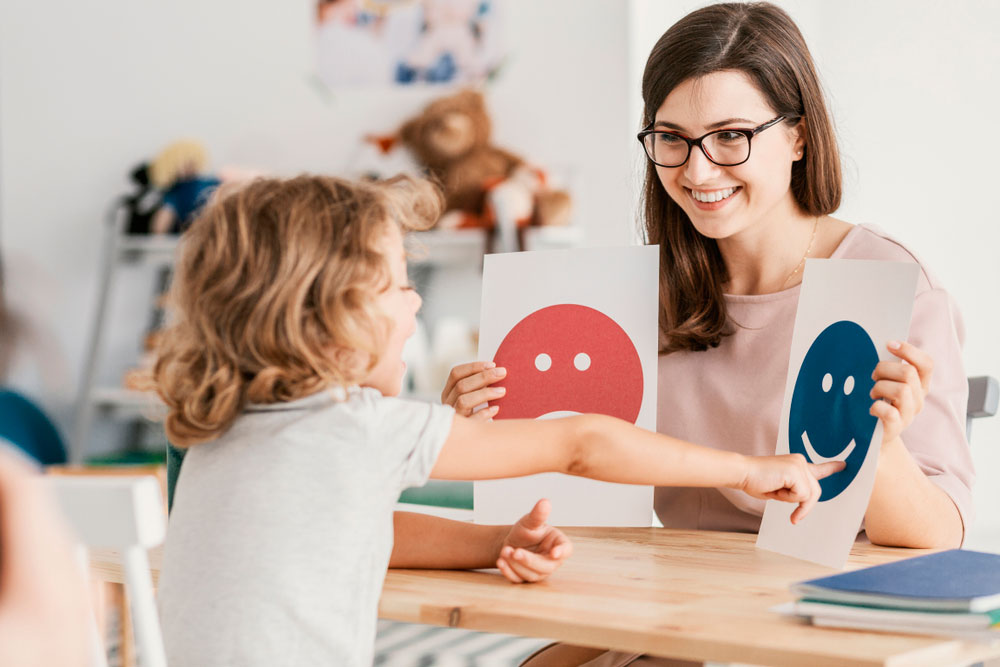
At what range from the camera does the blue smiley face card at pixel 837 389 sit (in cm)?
89

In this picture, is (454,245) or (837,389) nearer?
(837,389)

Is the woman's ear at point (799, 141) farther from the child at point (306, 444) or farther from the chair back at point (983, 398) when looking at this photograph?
the child at point (306, 444)

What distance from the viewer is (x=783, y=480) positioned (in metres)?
0.87

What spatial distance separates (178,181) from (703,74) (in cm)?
236

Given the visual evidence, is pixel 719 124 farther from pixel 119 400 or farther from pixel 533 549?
pixel 119 400

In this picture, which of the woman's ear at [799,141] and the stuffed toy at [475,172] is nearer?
the woman's ear at [799,141]

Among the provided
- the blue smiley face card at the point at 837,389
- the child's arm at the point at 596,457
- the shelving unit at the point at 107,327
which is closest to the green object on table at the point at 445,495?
the shelving unit at the point at 107,327

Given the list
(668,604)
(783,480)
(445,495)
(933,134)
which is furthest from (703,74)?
(445,495)

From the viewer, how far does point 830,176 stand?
4.15 feet

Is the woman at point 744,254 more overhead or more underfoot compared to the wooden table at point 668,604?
more overhead

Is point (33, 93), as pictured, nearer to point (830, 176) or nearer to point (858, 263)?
point (830, 176)

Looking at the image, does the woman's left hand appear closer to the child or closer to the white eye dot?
the child

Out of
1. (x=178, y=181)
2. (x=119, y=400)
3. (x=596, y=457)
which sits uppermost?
(x=178, y=181)

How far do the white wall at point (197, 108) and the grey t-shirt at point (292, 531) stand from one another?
216cm
